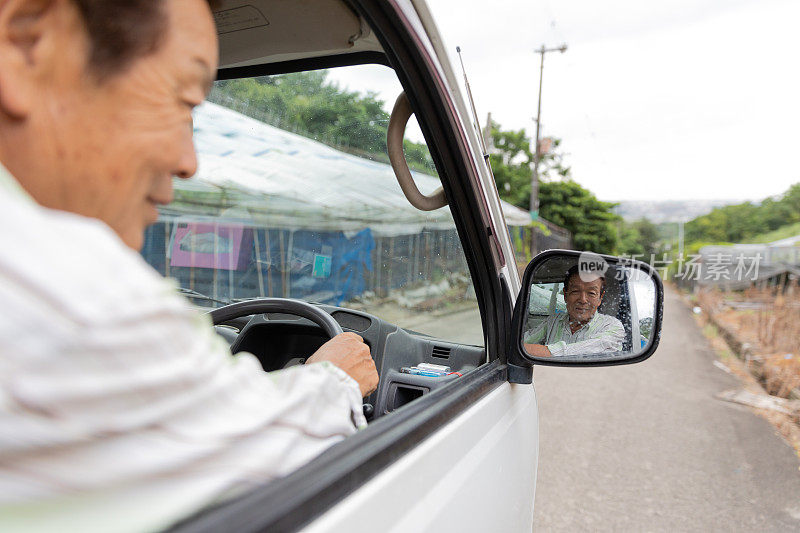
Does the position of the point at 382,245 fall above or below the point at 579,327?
above

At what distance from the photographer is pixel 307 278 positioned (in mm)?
2109

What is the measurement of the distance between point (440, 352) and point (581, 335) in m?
0.54

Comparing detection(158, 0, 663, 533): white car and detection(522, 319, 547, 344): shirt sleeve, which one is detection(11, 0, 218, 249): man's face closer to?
detection(158, 0, 663, 533): white car

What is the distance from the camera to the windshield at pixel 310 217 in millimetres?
1826

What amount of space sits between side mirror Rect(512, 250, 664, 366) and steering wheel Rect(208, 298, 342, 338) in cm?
57

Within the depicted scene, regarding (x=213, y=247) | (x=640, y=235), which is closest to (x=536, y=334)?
(x=213, y=247)

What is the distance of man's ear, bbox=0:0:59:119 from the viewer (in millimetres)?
627

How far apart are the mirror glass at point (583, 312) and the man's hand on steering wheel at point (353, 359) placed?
62 centimetres

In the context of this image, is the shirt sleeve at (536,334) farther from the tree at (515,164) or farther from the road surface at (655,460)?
the tree at (515,164)

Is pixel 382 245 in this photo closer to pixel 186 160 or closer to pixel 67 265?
pixel 186 160

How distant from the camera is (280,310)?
1.98 meters

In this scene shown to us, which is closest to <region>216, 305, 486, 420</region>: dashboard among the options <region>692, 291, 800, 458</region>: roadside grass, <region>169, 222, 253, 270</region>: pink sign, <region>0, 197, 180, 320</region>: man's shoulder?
<region>169, 222, 253, 270</region>: pink sign

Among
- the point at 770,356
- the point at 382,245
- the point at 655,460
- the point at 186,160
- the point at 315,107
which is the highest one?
the point at 315,107

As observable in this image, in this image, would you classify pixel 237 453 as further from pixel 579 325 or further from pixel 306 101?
pixel 306 101
